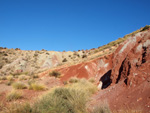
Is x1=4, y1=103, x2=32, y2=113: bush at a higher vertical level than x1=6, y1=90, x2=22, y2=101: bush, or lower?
lower


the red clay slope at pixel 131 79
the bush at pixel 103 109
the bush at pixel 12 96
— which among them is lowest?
the bush at pixel 103 109

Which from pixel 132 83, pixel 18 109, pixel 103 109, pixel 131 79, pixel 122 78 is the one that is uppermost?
pixel 122 78

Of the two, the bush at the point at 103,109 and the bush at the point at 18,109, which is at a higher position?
the bush at the point at 18,109

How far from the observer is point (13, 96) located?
306 inches

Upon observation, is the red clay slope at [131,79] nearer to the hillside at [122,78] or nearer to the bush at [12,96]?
the hillside at [122,78]

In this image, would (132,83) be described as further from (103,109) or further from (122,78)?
(103,109)

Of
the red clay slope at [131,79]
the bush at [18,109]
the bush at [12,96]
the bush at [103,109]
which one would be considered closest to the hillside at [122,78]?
the red clay slope at [131,79]

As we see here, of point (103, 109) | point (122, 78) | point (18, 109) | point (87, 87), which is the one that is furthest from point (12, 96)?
point (122, 78)

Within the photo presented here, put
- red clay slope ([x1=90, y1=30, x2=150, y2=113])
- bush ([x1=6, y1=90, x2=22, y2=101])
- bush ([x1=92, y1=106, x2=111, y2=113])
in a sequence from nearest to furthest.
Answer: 1. bush ([x1=92, y1=106, x2=111, y2=113])
2. red clay slope ([x1=90, y1=30, x2=150, y2=113])
3. bush ([x1=6, y1=90, x2=22, y2=101])

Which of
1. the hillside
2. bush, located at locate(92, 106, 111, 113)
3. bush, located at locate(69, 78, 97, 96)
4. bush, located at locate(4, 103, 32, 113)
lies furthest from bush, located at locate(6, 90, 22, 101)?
bush, located at locate(92, 106, 111, 113)

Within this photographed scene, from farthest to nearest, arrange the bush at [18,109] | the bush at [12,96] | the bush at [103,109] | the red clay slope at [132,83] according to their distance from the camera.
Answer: the bush at [12,96]
the red clay slope at [132,83]
the bush at [18,109]
the bush at [103,109]

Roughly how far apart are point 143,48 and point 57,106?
655 centimetres

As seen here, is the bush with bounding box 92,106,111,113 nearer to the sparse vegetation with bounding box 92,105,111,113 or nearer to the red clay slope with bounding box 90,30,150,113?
the sparse vegetation with bounding box 92,105,111,113

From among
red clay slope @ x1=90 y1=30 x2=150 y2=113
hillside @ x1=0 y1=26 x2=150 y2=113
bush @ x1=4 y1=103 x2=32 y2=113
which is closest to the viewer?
bush @ x1=4 y1=103 x2=32 y2=113
